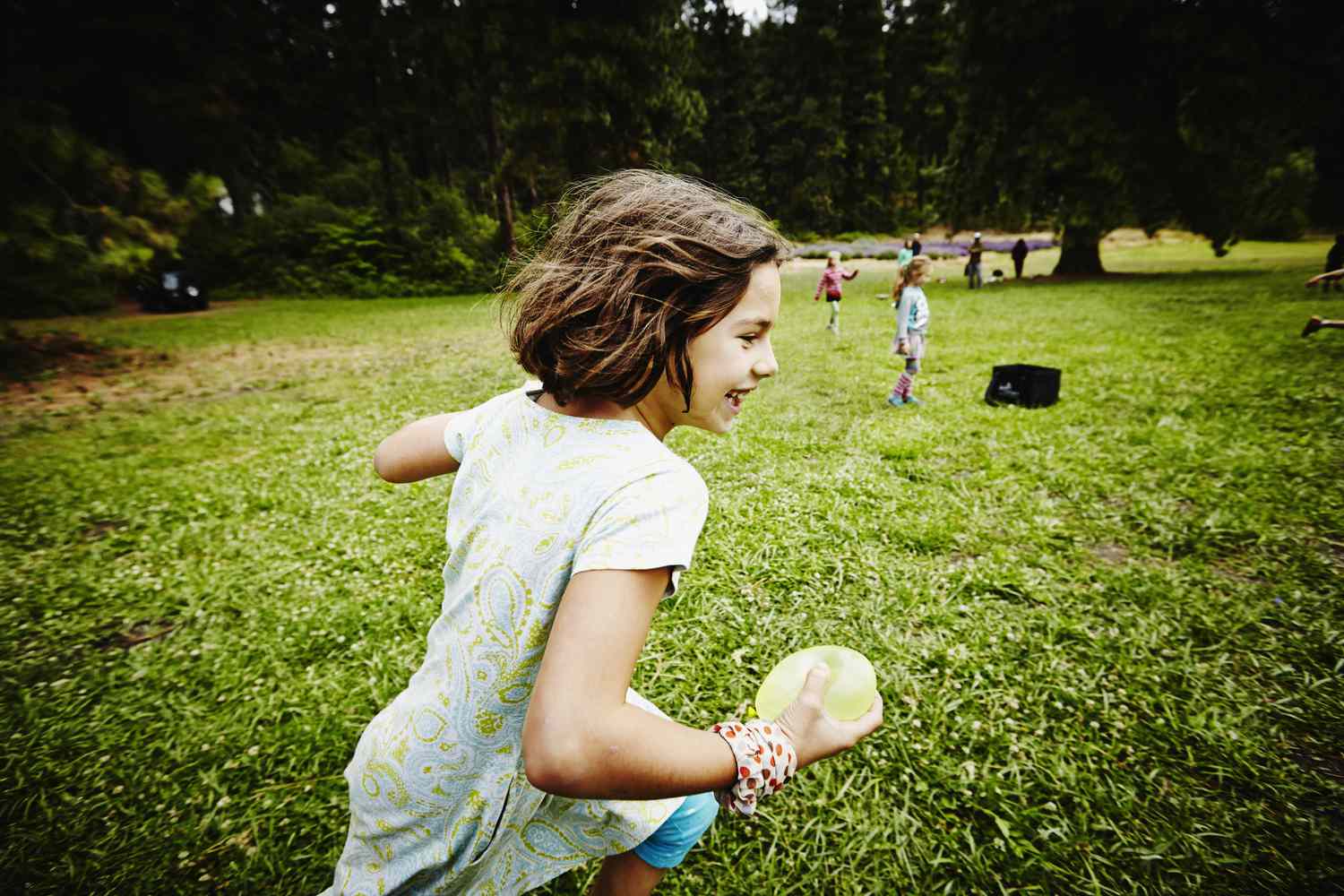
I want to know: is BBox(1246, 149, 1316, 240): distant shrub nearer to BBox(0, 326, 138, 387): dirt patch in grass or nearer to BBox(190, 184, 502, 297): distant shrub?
BBox(190, 184, 502, 297): distant shrub

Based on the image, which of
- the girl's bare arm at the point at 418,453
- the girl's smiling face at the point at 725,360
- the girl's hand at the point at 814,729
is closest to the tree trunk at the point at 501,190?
the girl's bare arm at the point at 418,453

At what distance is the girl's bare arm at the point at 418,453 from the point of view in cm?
144

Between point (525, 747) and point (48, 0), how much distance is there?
1932 centimetres

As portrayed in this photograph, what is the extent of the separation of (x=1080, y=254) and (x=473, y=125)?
38.1m

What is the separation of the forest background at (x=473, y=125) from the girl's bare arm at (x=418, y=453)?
1300 centimetres

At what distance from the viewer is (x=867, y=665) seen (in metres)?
1.54

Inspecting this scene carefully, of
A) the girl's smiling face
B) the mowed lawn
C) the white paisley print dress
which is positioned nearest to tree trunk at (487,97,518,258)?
the mowed lawn

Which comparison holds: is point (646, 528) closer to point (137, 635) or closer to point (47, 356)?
point (137, 635)

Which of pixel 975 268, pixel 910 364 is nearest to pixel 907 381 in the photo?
pixel 910 364

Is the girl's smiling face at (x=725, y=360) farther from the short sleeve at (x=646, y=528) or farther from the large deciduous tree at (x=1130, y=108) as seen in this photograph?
the large deciduous tree at (x=1130, y=108)

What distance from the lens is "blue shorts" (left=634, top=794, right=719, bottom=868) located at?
4.53 feet

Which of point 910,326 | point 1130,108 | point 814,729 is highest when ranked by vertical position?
point 1130,108

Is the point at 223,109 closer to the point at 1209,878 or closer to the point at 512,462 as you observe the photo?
the point at 512,462

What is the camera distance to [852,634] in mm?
3225
